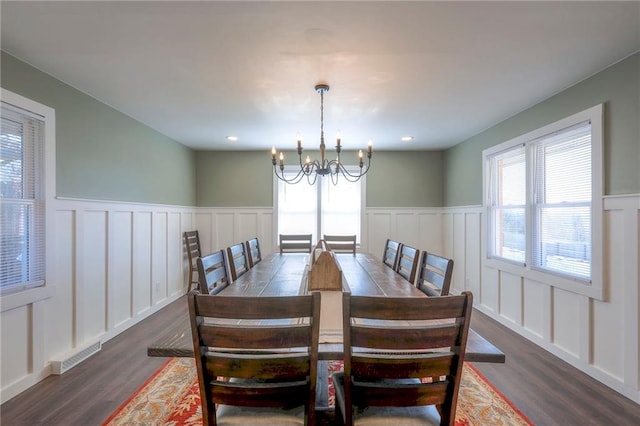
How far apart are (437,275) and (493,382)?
3.44ft

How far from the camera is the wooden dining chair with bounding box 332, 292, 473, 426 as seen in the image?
103 centimetres

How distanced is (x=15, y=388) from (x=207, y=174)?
11.7ft

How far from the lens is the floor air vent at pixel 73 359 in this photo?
2.35 meters

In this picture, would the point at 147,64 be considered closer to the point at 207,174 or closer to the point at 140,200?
the point at 140,200

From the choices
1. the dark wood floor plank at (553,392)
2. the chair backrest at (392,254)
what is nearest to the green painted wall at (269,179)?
the chair backrest at (392,254)

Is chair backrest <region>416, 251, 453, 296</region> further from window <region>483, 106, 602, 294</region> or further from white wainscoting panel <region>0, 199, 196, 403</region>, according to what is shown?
white wainscoting panel <region>0, 199, 196, 403</region>

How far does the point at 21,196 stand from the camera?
216cm

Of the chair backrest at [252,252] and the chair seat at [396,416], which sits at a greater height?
the chair backrest at [252,252]

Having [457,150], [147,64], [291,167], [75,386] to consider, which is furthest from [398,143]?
[75,386]

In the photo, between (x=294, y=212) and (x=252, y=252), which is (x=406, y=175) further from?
(x=252, y=252)

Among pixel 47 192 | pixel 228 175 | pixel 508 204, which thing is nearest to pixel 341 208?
pixel 228 175

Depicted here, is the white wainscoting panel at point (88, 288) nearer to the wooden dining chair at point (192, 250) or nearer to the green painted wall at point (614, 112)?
the wooden dining chair at point (192, 250)

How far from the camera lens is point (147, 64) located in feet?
7.11

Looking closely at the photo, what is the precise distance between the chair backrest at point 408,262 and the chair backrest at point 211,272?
1441 millimetres
